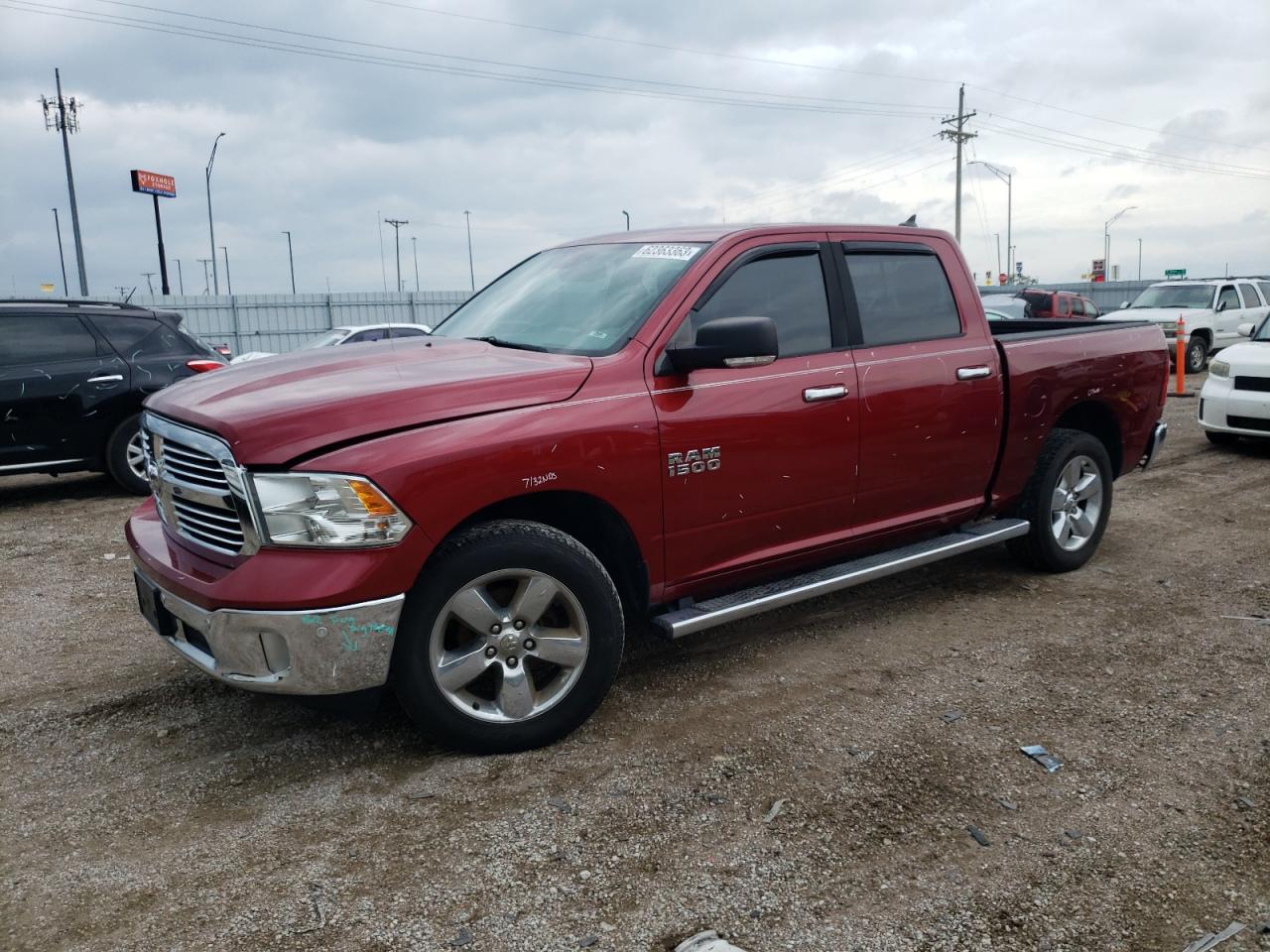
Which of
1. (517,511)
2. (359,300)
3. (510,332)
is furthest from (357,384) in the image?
(359,300)

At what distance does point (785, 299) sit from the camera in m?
4.29

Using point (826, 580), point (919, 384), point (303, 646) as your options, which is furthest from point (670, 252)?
point (303, 646)

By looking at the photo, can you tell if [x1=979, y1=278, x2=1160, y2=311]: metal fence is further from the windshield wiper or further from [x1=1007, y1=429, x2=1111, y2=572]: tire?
the windshield wiper

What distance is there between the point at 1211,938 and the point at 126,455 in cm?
842

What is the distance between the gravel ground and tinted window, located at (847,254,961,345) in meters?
1.47

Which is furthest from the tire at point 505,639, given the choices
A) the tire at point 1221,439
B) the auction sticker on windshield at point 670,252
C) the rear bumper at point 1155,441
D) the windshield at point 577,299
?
the tire at point 1221,439

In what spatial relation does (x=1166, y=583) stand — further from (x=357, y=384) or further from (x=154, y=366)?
(x=154, y=366)

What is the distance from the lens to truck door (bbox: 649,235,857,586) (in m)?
3.80

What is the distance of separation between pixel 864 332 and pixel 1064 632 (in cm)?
Result: 179

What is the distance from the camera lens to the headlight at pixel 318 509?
120 inches

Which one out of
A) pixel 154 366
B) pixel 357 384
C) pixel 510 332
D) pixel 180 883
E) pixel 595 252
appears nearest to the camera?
pixel 180 883

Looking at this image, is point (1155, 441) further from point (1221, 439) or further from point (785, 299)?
point (1221, 439)

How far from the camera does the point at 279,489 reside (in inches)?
120

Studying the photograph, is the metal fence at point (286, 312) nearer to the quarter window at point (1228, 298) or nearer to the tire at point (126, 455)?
the quarter window at point (1228, 298)
